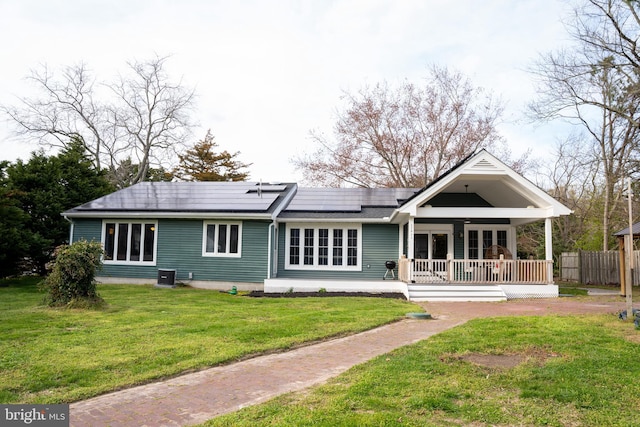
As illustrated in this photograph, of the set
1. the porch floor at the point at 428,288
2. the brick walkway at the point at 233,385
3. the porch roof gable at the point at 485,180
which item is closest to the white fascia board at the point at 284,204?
the porch floor at the point at 428,288

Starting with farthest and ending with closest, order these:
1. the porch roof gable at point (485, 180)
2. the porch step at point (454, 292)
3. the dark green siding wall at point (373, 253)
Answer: the dark green siding wall at point (373, 253) → the porch roof gable at point (485, 180) → the porch step at point (454, 292)

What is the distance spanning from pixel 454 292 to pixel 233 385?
1109cm

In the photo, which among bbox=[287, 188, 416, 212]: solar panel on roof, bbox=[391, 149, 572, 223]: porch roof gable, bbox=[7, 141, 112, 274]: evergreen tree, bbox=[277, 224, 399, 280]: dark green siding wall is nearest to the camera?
bbox=[391, 149, 572, 223]: porch roof gable

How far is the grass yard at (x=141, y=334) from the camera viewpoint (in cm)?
539

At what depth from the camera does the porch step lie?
A: 14500mm

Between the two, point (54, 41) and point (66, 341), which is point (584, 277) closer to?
point (66, 341)

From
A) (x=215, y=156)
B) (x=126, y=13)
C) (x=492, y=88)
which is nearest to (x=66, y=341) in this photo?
(x=126, y=13)

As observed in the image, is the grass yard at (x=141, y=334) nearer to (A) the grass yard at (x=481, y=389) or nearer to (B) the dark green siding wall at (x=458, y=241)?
(A) the grass yard at (x=481, y=389)

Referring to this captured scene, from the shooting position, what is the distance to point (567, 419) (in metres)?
4.07

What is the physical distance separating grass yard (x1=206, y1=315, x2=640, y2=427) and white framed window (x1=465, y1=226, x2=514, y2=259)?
11.2 m

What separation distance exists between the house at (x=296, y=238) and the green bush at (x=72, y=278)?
6472 millimetres

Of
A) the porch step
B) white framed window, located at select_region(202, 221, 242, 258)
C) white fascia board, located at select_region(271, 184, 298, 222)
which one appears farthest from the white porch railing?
white framed window, located at select_region(202, 221, 242, 258)

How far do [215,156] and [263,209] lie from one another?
27.9 metres

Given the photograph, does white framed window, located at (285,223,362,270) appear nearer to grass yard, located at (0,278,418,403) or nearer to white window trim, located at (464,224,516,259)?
grass yard, located at (0,278,418,403)
